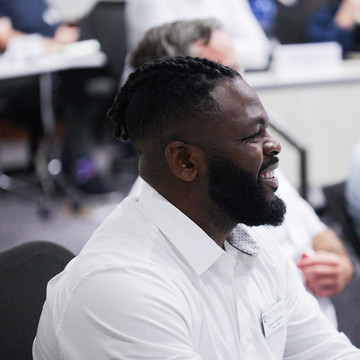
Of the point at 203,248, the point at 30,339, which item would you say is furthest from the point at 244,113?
the point at 30,339

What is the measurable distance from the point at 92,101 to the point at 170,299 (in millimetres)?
3394

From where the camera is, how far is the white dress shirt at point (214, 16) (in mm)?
3086

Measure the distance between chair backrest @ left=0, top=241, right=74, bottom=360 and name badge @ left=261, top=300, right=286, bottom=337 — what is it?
38cm

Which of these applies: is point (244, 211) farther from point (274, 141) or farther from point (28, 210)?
point (28, 210)

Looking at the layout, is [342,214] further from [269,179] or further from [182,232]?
[182,232]

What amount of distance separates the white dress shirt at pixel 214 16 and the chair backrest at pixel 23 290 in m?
1.99

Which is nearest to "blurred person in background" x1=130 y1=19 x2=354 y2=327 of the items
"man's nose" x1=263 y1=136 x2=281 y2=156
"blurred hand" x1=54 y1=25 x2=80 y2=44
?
"man's nose" x1=263 y1=136 x2=281 y2=156

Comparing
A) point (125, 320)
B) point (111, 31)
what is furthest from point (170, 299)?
point (111, 31)

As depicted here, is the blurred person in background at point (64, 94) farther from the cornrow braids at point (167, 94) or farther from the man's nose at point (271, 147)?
the man's nose at point (271, 147)

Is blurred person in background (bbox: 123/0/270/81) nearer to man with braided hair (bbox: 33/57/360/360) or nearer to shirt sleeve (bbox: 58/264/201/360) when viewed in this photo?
man with braided hair (bbox: 33/57/360/360)

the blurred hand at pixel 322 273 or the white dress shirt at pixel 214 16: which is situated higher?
the blurred hand at pixel 322 273

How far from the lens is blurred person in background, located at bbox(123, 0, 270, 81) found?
10.1ft

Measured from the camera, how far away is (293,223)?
1561 millimetres

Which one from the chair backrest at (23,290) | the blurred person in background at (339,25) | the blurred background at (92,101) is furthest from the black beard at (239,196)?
the blurred person in background at (339,25)
